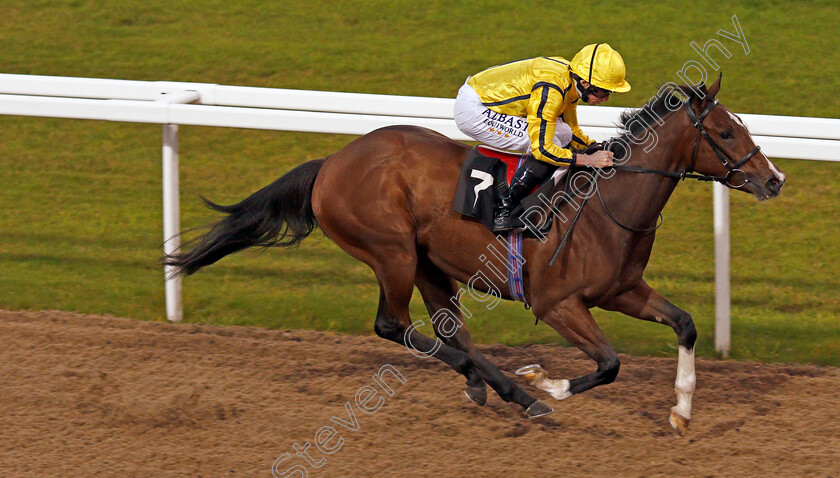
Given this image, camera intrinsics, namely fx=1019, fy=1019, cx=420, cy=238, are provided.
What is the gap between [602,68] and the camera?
13.1ft

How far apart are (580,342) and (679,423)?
1.73 ft

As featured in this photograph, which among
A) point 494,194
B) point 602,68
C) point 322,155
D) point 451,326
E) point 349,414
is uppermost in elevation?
point 602,68

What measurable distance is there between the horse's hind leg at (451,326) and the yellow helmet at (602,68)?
46.2 inches

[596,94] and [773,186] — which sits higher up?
[596,94]

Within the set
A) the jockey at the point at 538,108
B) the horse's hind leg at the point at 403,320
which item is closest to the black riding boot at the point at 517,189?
the jockey at the point at 538,108

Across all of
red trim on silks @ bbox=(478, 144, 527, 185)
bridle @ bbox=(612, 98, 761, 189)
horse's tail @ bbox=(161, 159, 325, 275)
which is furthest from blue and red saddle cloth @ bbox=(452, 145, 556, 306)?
horse's tail @ bbox=(161, 159, 325, 275)

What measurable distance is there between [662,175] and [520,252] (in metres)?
0.66

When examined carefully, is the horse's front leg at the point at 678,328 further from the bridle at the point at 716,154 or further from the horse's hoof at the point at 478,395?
the horse's hoof at the point at 478,395

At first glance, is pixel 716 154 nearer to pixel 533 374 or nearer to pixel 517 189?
pixel 517 189

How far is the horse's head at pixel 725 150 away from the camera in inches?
152

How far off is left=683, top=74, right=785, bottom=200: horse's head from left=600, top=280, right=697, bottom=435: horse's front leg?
59cm

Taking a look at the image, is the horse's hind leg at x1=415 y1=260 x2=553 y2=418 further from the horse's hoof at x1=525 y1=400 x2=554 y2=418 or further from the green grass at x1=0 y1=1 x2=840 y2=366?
the green grass at x1=0 y1=1 x2=840 y2=366

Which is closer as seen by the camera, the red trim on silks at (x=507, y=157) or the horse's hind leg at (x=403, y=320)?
the red trim on silks at (x=507, y=157)

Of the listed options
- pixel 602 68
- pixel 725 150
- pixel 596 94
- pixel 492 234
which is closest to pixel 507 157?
pixel 492 234
